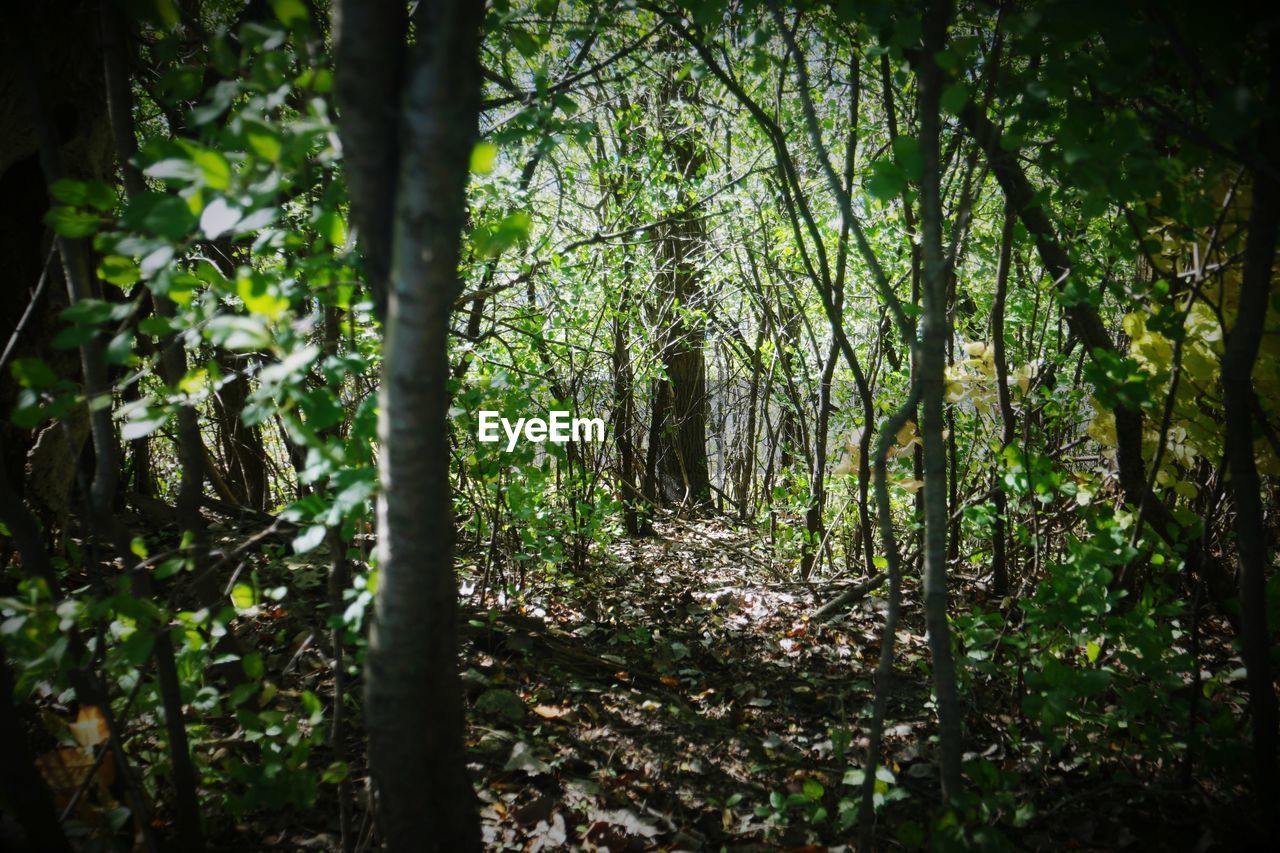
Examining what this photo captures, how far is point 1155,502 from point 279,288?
3077mm

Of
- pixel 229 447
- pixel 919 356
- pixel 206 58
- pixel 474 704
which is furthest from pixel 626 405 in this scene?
pixel 919 356

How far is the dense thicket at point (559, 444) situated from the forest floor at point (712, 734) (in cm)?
2

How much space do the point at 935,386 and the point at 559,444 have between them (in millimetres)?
2648

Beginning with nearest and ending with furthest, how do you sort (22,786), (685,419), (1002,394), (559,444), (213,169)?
(213,169)
(22,786)
(1002,394)
(559,444)
(685,419)

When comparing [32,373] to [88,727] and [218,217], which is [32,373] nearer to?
[218,217]

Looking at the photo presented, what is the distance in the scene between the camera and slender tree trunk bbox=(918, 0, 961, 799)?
1.50m

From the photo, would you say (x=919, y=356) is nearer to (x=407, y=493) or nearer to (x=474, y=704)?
(x=407, y=493)

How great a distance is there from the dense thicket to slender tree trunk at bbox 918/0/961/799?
0.01 m

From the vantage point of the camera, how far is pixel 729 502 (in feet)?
26.7

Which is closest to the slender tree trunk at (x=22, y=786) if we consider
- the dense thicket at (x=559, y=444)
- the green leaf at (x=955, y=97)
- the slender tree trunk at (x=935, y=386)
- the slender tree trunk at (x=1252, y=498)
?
the dense thicket at (x=559, y=444)

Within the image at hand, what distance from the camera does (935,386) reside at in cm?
157

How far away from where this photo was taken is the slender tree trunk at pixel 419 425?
1.04 meters

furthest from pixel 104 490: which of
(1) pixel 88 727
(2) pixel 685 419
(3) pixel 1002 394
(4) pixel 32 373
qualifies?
(2) pixel 685 419

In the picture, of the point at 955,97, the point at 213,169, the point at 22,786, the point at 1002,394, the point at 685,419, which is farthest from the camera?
the point at 685,419
